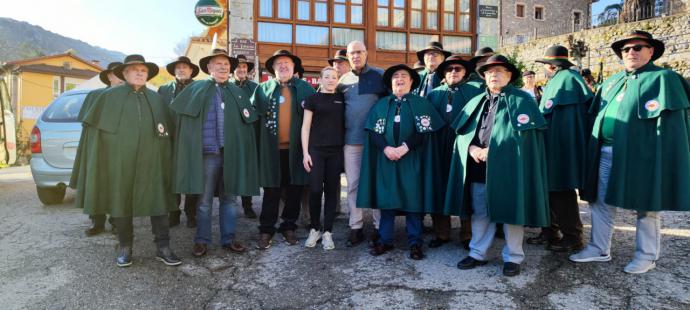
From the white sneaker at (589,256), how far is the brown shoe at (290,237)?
8.87ft

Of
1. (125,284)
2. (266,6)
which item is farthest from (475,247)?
(266,6)

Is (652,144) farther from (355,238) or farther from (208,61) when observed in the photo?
(208,61)

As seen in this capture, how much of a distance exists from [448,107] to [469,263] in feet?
5.22

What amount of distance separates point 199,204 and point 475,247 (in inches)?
104

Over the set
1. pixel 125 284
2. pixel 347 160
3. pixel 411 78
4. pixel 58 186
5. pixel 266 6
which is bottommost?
pixel 125 284

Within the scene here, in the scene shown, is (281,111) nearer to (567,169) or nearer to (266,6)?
(567,169)

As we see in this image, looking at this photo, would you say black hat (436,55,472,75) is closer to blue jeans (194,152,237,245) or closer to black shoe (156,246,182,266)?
blue jeans (194,152,237,245)

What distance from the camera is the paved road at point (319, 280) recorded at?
347 cm

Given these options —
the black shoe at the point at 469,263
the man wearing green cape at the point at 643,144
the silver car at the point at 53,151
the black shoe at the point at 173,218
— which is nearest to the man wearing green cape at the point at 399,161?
the black shoe at the point at 469,263

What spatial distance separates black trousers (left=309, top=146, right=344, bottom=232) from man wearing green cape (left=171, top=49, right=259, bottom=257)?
23.2 inches

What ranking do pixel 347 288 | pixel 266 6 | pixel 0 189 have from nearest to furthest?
pixel 347 288
pixel 0 189
pixel 266 6

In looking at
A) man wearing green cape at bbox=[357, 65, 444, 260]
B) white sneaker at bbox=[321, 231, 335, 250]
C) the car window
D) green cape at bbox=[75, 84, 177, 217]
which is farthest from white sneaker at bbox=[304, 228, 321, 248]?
the car window

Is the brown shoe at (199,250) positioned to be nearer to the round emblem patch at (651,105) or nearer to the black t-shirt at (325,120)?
the black t-shirt at (325,120)

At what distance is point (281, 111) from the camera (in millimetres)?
5070
